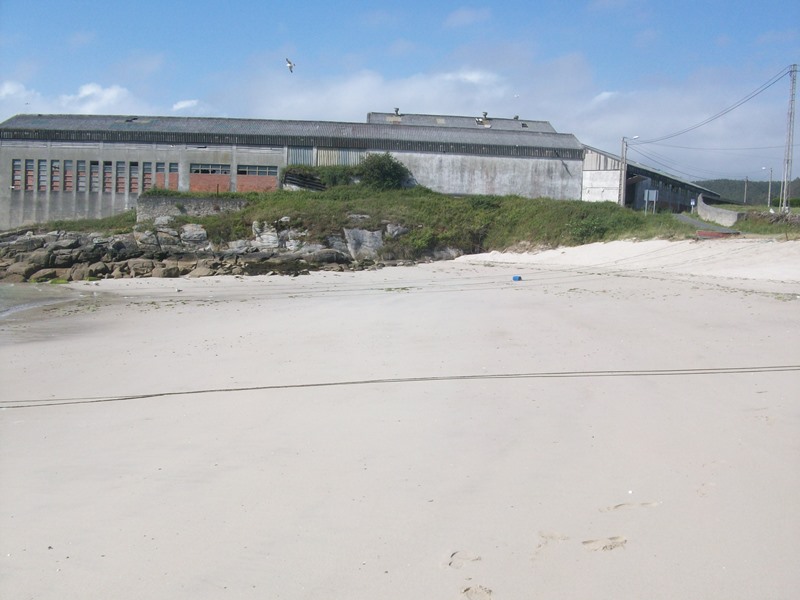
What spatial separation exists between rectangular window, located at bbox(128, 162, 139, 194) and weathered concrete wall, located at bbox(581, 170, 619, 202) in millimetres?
26910

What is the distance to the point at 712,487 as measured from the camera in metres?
4.73

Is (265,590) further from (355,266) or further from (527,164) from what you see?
(527,164)

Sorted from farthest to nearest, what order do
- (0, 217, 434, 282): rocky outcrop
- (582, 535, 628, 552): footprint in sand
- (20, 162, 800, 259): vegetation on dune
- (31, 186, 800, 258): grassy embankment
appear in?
Result: (31, 186, 800, 258): grassy embankment → (20, 162, 800, 259): vegetation on dune → (0, 217, 434, 282): rocky outcrop → (582, 535, 628, 552): footprint in sand

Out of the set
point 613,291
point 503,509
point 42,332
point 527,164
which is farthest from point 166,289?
point 527,164

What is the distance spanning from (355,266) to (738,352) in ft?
64.9

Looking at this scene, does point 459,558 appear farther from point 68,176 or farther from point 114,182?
point 68,176

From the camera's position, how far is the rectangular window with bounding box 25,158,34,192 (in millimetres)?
41406

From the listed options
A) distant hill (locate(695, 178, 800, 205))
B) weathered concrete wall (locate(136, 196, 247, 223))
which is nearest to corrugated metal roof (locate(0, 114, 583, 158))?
weathered concrete wall (locate(136, 196, 247, 223))

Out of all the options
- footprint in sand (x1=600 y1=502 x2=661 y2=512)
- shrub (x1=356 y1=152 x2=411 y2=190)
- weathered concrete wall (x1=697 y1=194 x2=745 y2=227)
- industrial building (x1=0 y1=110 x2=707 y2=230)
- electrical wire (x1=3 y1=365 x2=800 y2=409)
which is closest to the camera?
footprint in sand (x1=600 y1=502 x2=661 y2=512)

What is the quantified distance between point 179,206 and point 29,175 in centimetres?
1252

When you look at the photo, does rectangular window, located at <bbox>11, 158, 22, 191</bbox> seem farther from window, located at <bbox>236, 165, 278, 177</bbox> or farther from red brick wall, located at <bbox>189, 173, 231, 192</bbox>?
window, located at <bbox>236, 165, 278, 177</bbox>

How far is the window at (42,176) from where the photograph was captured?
136 ft

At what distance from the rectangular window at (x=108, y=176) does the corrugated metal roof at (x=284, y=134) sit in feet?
5.00

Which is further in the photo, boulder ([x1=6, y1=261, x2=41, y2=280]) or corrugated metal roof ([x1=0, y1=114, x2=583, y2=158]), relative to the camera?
corrugated metal roof ([x1=0, y1=114, x2=583, y2=158])
